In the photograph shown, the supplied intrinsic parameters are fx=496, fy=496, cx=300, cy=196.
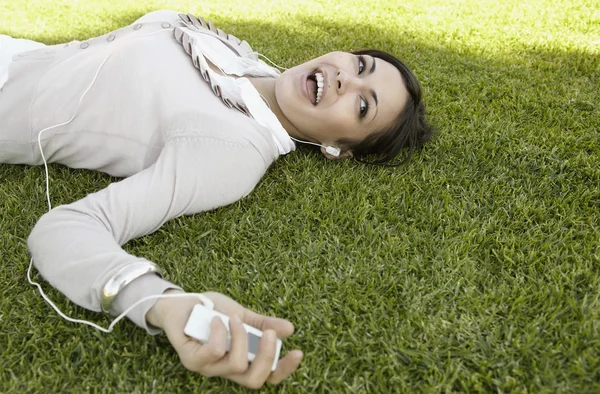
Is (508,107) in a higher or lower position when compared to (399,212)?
higher

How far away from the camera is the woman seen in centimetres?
143

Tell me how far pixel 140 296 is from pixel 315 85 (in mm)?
1324

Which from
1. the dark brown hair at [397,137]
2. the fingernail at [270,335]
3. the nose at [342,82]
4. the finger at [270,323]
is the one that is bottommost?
the finger at [270,323]

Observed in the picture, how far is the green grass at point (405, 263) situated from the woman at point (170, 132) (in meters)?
0.12

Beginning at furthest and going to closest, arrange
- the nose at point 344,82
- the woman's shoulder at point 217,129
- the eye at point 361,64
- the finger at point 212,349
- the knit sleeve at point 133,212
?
the eye at point 361,64
the nose at point 344,82
the woman's shoulder at point 217,129
the knit sleeve at point 133,212
the finger at point 212,349

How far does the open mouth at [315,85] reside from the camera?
224 cm

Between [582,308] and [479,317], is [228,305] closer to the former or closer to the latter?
[479,317]

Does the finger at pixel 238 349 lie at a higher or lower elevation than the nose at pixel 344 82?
lower

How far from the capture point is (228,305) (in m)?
1.42

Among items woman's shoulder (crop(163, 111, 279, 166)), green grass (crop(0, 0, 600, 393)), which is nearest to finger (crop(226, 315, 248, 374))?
green grass (crop(0, 0, 600, 393))

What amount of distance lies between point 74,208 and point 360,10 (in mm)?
3451

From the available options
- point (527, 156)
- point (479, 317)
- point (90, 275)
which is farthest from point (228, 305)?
point (527, 156)

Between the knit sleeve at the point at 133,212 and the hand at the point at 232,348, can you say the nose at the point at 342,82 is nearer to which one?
the knit sleeve at the point at 133,212

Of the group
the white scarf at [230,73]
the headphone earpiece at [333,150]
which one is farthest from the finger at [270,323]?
the headphone earpiece at [333,150]
